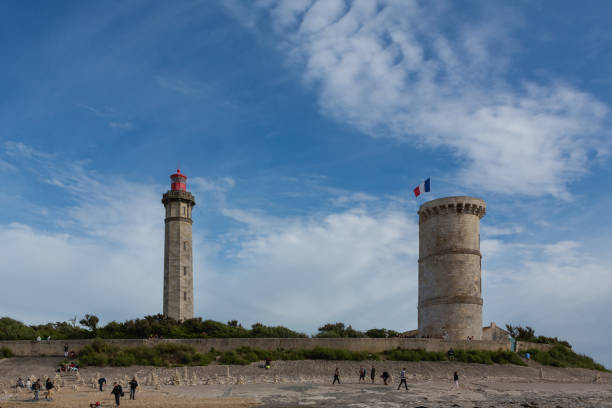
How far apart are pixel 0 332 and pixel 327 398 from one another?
24.7 meters

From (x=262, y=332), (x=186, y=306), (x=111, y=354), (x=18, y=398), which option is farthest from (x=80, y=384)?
(x=186, y=306)

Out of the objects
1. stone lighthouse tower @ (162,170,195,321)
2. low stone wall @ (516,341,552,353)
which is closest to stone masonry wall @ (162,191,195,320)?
stone lighthouse tower @ (162,170,195,321)

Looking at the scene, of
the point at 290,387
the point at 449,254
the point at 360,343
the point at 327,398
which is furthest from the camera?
the point at 449,254

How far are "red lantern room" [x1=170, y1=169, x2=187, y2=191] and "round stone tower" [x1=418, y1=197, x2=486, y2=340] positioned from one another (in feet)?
63.5

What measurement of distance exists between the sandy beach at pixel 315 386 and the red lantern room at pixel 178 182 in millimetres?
18171

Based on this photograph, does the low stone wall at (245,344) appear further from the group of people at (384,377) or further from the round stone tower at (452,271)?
the group of people at (384,377)

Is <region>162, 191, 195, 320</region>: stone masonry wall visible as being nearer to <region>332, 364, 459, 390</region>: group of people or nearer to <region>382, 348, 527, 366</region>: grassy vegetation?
<region>382, 348, 527, 366</region>: grassy vegetation

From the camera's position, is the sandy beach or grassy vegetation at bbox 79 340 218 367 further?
grassy vegetation at bbox 79 340 218 367

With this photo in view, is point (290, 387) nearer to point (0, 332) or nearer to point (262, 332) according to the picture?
point (262, 332)

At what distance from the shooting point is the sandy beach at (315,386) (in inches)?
997

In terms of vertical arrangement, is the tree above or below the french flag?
below

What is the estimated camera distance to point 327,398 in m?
26.0

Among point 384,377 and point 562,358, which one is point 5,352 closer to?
point 384,377

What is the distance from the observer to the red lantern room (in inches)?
1992
